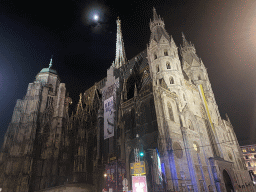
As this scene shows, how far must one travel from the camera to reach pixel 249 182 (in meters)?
35.8

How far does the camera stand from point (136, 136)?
91.8ft

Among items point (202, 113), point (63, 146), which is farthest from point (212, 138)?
point (63, 146)

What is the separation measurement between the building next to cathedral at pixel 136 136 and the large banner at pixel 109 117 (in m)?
0.12

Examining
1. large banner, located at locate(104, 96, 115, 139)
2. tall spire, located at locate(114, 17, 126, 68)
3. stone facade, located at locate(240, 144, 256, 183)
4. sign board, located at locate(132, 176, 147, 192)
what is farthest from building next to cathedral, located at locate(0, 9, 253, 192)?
stone facade, located at locate(240, 144, 256, 183)

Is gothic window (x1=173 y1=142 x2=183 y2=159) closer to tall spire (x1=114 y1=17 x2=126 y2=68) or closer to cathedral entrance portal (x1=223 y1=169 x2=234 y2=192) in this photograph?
cathedral entrance portal (x1=223 y1=169 x2=234 y2=192)

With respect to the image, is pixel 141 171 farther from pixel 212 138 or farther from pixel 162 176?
pixel 212 138

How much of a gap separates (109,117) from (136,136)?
29.9 feet

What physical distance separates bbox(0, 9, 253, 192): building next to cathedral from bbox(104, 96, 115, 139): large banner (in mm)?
115

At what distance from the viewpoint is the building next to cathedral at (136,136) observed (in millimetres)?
25516

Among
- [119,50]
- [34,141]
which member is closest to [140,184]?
[34,141]

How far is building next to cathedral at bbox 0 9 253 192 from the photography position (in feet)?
83.7

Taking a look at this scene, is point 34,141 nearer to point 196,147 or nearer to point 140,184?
point 140,184

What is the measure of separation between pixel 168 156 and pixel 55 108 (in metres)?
33.0

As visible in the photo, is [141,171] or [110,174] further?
[110,174]
